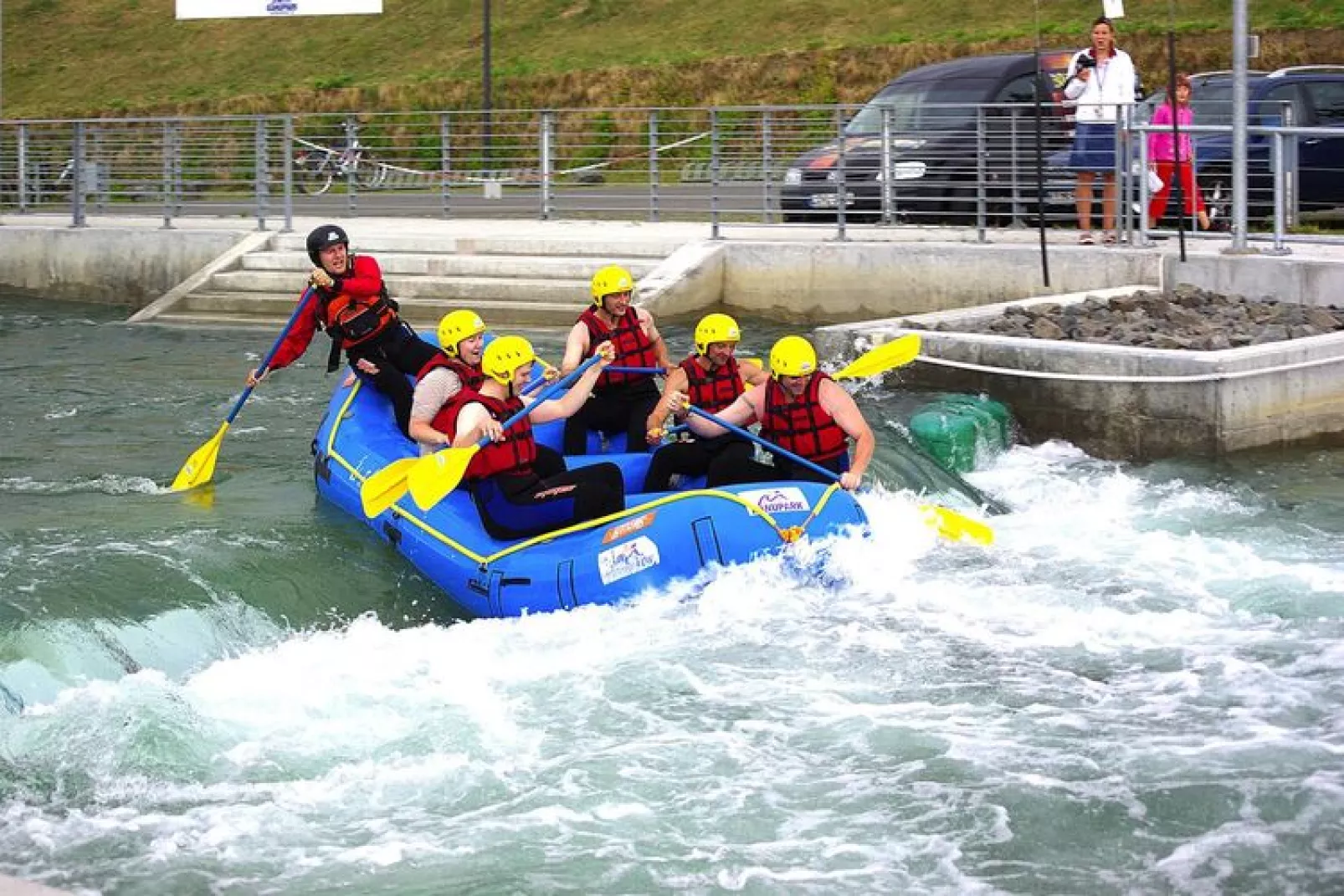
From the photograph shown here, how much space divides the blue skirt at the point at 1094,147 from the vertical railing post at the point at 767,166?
2.80 meters

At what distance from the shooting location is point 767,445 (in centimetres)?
903

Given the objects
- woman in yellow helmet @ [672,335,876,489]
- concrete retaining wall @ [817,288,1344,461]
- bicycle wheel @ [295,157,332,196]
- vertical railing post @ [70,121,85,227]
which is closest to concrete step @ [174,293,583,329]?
vertical railing post @ [70,121,85,227]

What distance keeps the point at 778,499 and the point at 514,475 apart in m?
1.24

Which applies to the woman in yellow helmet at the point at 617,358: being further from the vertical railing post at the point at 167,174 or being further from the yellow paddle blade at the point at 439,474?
the vertical railing post at the point at 167,174

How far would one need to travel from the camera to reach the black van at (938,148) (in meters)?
16.0

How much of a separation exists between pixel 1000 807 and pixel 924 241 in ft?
31.7

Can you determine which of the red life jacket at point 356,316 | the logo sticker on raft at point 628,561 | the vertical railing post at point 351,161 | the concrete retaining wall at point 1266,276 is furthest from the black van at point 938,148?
the logo sticker on raft at point 628,561

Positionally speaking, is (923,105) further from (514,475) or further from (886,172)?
(514,475)

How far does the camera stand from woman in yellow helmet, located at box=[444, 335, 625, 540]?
8.74m

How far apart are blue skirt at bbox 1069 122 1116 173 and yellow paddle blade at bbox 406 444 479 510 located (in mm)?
7797

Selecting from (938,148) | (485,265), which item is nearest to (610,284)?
(485,265)

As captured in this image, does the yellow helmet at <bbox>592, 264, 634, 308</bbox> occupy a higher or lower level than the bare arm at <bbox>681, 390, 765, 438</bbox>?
higher

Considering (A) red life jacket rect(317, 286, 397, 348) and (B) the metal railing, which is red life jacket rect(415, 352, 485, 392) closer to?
(A) red life jacket rect(317, 286, 397, 348)

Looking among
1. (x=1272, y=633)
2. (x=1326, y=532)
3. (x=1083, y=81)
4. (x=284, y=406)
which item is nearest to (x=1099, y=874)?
(x=1272, y=633)
